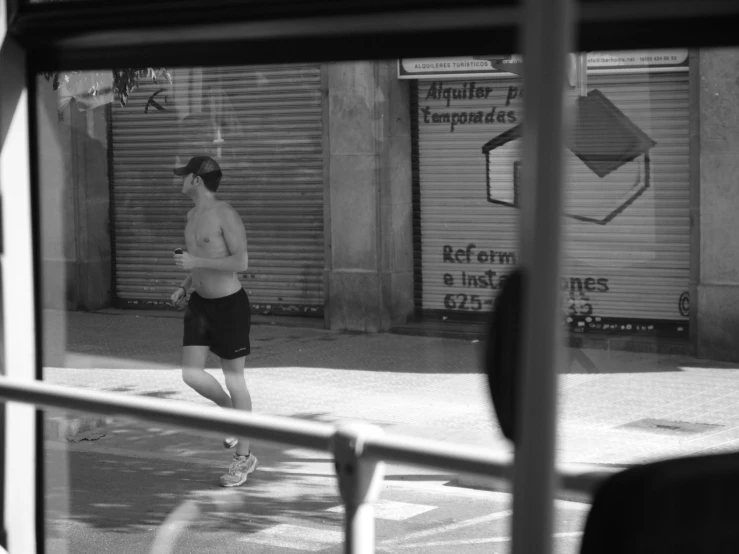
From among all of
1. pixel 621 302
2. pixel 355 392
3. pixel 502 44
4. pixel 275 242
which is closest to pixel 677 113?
→ pixel 621 302

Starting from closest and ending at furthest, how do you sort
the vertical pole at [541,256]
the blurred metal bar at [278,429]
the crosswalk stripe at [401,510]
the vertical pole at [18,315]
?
the vertical pole at [541,256] → the blurred metal bar at [278,429] → the vertical pole at [18,315] → the crosswalk stripe at [401,510]

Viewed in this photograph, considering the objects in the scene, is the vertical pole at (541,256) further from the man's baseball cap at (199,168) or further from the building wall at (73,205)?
the man's baseball cap at (199,168)

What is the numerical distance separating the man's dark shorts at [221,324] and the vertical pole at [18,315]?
62.5 inches

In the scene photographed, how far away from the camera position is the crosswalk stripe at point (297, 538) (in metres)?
4.32

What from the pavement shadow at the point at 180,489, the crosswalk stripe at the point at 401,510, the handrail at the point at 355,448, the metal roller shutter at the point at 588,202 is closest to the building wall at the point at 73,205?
the pavement shadow at the point at 180,489

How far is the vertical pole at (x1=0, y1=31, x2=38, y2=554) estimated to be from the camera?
11.1 feet

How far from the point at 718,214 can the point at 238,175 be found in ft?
10.4

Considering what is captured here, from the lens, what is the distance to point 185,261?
519 cm

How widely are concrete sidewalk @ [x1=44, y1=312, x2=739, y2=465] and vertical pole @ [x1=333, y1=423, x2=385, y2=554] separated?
219cm

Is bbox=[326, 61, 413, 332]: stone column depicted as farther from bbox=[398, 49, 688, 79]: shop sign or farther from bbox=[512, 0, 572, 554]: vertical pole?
bbox=[512, 0, 572, 554]: vertical pole

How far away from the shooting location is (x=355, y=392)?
228 inches

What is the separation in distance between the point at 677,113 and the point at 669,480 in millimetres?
4227

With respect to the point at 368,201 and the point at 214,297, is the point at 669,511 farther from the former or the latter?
the point at 368,201

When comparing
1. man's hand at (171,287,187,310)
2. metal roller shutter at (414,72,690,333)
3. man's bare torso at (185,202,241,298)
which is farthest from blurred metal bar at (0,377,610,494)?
man's hand at (171,287,187,310)
